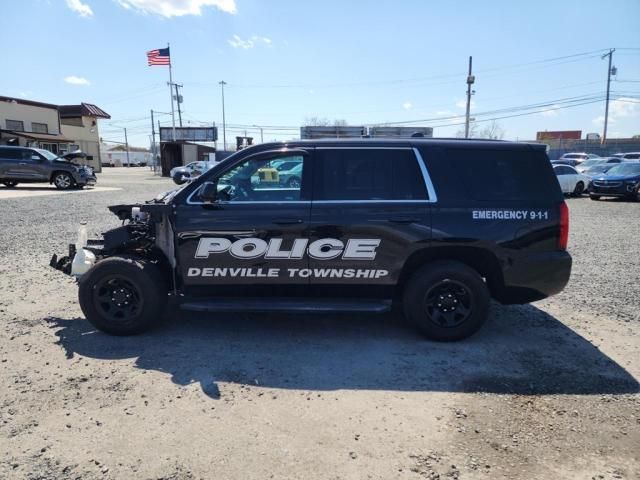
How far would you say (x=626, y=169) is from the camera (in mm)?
18359

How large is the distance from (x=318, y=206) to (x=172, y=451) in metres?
2.38

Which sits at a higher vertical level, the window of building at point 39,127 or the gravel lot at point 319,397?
the window of building at point 39,127

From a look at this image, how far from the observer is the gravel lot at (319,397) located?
2.70 m

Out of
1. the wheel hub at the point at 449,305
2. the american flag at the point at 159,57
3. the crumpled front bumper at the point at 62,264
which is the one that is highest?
the american flag at the point at 159,57

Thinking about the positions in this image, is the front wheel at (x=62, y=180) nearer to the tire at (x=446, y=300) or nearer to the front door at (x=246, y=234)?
the front door at (x=246, y=234)

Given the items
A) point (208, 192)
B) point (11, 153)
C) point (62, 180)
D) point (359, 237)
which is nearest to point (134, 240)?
point (208, 192)

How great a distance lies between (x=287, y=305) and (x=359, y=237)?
94 cm

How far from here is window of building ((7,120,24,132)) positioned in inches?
1435

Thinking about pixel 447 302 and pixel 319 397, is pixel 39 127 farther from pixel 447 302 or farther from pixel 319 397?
pixel 319 397

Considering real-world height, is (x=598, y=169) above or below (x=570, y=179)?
above

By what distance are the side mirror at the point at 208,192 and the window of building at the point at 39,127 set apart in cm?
4259

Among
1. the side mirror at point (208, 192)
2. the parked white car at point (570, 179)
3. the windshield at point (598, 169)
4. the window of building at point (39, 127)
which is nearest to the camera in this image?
the side mirror at point (208, 192)

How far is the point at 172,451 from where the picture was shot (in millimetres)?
2777

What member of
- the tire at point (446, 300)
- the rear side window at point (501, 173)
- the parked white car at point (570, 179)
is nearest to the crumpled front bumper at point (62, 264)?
the tire at point (446, 300)
